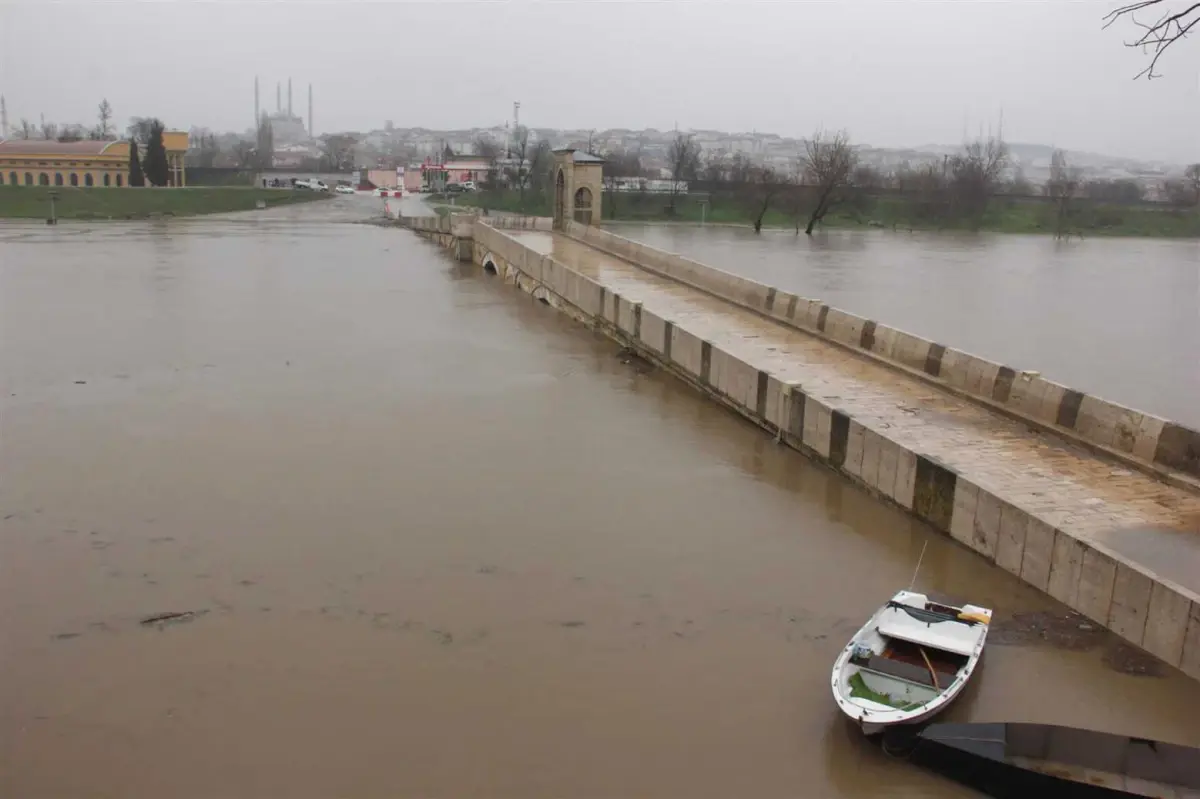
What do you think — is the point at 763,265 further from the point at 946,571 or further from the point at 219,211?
the point at 219,211

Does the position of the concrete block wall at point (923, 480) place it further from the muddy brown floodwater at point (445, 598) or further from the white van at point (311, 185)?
the white van at point (311, 185)

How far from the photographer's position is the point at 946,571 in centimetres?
840

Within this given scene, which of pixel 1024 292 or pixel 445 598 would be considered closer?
pixel 445 598

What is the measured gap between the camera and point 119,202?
53.5 metres

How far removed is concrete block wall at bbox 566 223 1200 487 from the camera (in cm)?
888

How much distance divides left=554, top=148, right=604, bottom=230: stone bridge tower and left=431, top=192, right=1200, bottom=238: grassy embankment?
21.9m

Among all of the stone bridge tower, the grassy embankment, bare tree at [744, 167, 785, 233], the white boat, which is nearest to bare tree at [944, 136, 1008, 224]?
the grassy embankment

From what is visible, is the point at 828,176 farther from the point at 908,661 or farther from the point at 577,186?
the point at 908,661

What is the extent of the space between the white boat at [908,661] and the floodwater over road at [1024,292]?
876cm

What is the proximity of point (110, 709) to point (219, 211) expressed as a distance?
5476 cm

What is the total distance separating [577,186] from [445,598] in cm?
2424

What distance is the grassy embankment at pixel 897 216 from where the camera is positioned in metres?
54.6

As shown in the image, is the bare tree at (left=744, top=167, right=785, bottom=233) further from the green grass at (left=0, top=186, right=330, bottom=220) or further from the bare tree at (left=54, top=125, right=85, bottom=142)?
the bare tree at (left=54, top=125, right=85, bottom=142)

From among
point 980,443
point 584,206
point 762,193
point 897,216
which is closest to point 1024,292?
point 584,206
